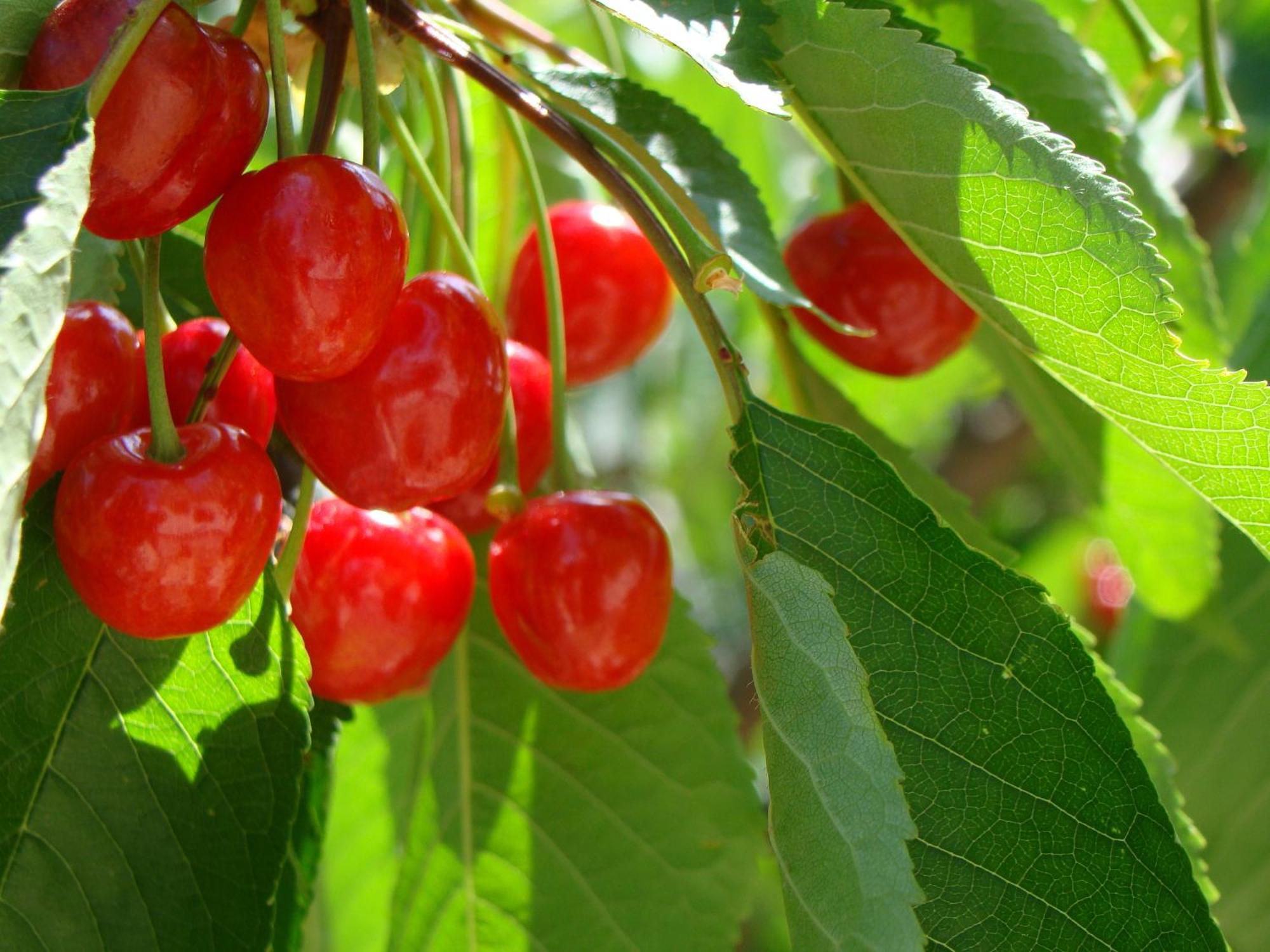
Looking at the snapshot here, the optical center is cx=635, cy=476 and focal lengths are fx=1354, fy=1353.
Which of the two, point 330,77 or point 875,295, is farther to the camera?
point 875,295

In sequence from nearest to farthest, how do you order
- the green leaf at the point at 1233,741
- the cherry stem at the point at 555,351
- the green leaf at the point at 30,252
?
the green leaf at the point at 30,252
the cherry stem at the point at 555,351
the green leaf at the point at 1233,741

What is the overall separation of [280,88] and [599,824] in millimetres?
→ 643

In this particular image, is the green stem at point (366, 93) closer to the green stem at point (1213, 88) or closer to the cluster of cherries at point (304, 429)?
the cluster of cherries at point (304, 429)

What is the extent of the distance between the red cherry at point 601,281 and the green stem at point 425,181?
314mm

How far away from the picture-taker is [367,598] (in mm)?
865

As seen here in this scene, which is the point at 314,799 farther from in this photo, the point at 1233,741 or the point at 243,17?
the point at 1233,741

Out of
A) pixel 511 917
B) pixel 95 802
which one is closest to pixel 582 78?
pixel 95 802

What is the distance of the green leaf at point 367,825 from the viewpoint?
1343 mm

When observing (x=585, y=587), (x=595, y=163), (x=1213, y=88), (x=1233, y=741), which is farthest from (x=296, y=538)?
(x=1233, y=741)

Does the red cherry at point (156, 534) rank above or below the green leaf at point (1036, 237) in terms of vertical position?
below

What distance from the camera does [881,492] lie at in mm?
763

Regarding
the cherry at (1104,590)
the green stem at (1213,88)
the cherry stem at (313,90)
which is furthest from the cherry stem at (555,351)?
the cherry at (1104,590)

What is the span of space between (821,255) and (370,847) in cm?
81

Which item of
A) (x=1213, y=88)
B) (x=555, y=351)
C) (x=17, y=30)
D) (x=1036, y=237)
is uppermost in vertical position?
(x=1213, y=88)
